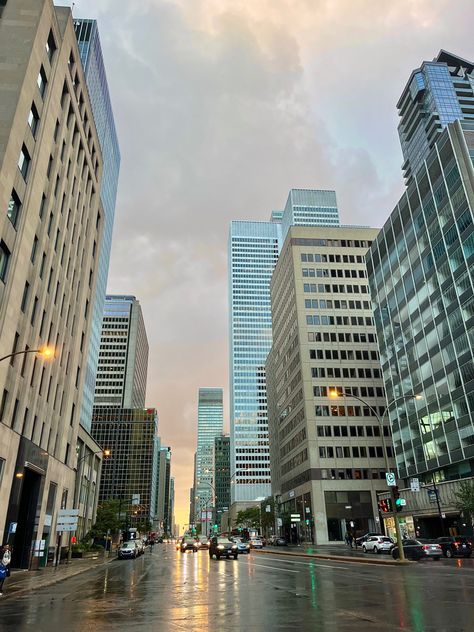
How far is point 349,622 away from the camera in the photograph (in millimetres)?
10211

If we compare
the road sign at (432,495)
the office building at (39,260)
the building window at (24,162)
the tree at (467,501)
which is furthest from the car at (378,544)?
the building window at (24,162)

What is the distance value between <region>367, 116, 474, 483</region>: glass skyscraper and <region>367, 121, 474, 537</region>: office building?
12 cm

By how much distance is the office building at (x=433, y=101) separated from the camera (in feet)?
588

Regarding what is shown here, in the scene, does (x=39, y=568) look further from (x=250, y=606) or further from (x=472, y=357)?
(x=472, y=357)

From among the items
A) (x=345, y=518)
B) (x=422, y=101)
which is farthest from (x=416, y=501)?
(x=422, y=101)

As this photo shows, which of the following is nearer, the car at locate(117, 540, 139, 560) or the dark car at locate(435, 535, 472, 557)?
the dark car at locate(435, 535, 472, 557)

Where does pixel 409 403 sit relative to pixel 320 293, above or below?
below

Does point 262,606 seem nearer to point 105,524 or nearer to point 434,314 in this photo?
point 434,314

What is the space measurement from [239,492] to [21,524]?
16882 cm

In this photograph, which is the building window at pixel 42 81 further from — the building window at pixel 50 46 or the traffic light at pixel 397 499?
the traffic light at pixel 397 499

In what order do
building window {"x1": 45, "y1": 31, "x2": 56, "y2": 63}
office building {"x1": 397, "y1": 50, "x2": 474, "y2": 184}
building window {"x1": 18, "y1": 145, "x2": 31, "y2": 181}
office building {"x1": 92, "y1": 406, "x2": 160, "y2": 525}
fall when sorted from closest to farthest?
1. building window {"x1": 18, "y1": 145, "x2": 31, "y2": 181}
2. building window {"x1": 45, "y1": 31, "x2": 56, "y2": 63}
3. office building {"x1": 397, "y1": 50, "x2": 474, "y2": 184}
4. office building {"x1": 92, "y1": 406, "x2": 160, "y2": 525}

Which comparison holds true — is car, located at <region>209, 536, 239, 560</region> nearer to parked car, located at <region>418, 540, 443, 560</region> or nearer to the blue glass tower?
parked car, located at <region>418, 540, 443, 560</region>

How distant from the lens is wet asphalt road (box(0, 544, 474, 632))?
10.2 m

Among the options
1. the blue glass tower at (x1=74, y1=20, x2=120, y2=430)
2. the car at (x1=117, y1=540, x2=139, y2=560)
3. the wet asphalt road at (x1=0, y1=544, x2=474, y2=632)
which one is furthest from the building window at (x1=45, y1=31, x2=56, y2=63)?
the blue glass tower at (x1=74, y1=20, x2=120, y2=430)
